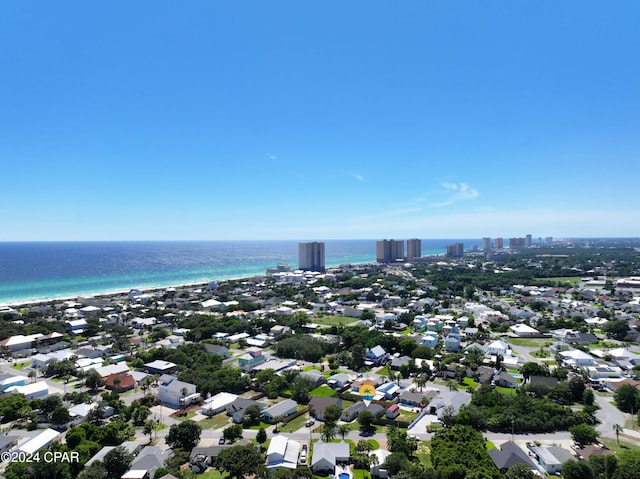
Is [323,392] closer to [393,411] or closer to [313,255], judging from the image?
[393,411]

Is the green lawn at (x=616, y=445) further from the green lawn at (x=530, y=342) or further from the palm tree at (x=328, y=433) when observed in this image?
the green lawn at (x=530, y=342)

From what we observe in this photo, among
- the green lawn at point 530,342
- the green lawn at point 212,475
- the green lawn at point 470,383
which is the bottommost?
the green lawn at point 530,342

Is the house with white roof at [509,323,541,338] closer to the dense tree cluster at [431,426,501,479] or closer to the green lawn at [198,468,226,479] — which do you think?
the dense tree cluster at [431,426,501,479]

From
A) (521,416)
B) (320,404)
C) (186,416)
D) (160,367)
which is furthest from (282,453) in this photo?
(160,367)

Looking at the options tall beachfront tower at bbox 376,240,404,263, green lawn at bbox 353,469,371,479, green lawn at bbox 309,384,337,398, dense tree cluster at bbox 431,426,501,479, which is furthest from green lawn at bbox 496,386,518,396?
tall beachfront tower at bbox 376,240,404,263

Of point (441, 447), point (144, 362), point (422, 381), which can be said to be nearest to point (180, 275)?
point (144, 362)

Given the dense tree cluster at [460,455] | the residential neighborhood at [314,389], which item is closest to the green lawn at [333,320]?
the residential neighborhood at [314,389]
